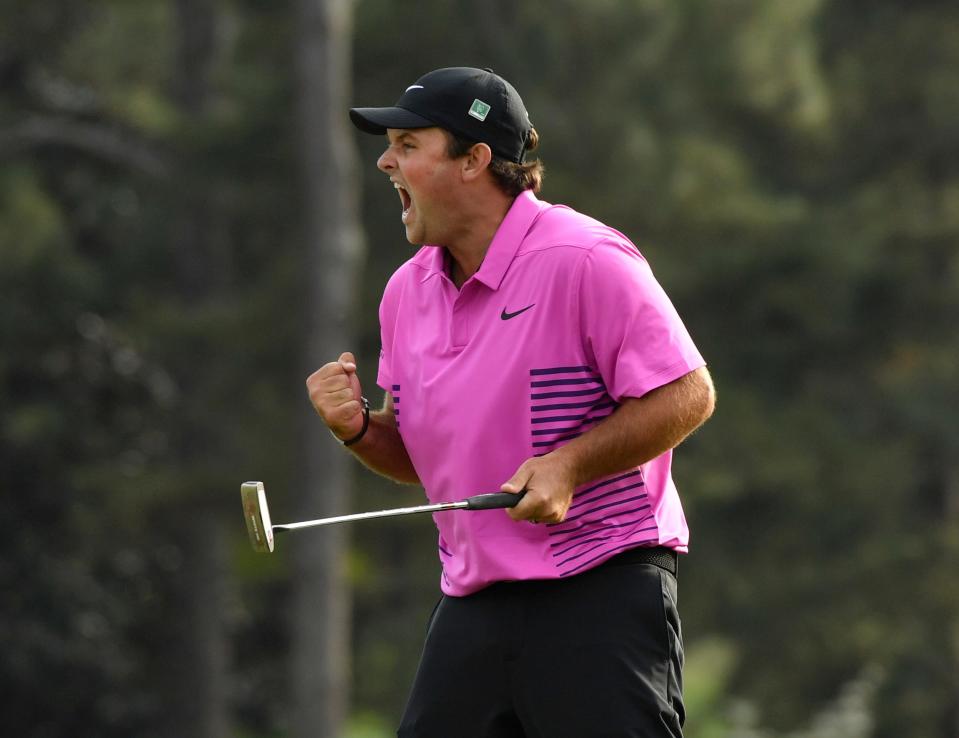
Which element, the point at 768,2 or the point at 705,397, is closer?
the point at 705,397

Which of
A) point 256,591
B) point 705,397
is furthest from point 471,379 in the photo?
point 256,591

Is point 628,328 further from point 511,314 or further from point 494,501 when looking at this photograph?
point 494,501

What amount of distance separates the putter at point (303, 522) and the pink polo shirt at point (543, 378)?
4.3 inches

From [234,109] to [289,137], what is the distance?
3.30ft

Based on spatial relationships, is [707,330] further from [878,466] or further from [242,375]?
[242,375]

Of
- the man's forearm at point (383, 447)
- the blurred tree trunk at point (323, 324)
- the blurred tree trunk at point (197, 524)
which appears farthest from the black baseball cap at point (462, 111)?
the blurred tree trunk at point (197, 524)

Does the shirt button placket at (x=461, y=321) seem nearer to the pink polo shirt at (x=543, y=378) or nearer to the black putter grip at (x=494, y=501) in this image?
the pink polo shirt at (x=543, y=378)

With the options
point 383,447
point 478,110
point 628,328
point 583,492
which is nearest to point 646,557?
point 583,492

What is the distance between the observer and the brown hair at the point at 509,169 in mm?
3551

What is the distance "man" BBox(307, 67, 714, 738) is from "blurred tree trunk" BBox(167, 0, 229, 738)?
14.5m

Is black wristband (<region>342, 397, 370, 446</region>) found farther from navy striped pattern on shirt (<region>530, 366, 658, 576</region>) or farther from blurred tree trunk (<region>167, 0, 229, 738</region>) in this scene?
blurred tree trunk (<region>167, 0, 229, 738</region>)

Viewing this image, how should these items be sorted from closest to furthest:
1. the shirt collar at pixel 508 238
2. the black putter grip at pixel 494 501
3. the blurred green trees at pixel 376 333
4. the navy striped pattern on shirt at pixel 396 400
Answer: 1. the black putter grip at pixel 494 501
2. the shirt collar at pixel 508 238
3. the navy striped pattern on shirt at pixel 396 400
4. the blurred green trees at pixel 376 333

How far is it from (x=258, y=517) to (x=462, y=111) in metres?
0.85

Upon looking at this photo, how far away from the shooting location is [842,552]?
20.7 m
